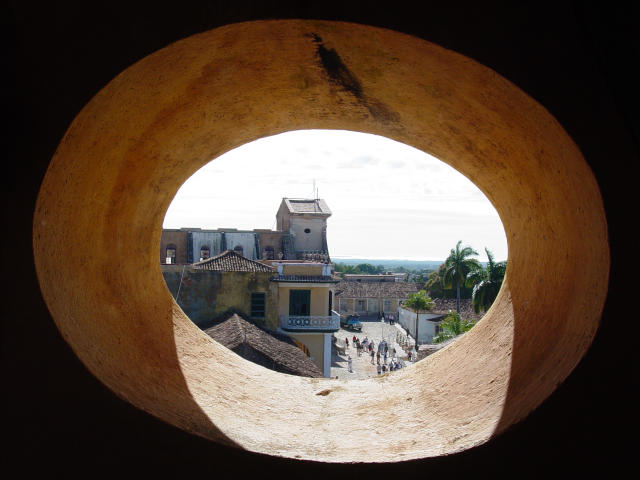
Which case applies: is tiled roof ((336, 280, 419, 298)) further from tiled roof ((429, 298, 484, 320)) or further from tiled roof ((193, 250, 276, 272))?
tiled roof ((193, 250, 276, 272))

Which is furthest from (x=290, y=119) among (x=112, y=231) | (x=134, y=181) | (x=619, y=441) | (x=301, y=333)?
(x=301, y=333)

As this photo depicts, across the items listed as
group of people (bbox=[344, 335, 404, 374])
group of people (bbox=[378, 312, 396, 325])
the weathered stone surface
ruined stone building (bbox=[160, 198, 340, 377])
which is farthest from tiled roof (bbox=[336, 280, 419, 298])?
the weathered stone surface

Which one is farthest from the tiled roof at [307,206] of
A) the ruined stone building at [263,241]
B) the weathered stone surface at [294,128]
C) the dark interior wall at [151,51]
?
the dark interior wall at [151,51]

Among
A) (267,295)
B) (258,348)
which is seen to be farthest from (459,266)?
(258,348)

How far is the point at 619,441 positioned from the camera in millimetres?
2221

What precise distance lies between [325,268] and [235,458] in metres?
19.2

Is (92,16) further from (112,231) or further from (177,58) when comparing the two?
(112,231)

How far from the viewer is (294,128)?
3953mm

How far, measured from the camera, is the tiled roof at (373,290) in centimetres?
5541

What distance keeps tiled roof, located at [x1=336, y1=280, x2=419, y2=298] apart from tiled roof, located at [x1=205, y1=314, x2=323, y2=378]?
39125 millimetres

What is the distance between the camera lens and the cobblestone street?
26188mm

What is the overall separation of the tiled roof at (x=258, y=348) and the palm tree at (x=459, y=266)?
59.8 feet

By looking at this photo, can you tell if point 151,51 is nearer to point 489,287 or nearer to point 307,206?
point 489,287

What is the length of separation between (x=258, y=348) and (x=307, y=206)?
78.5ft
